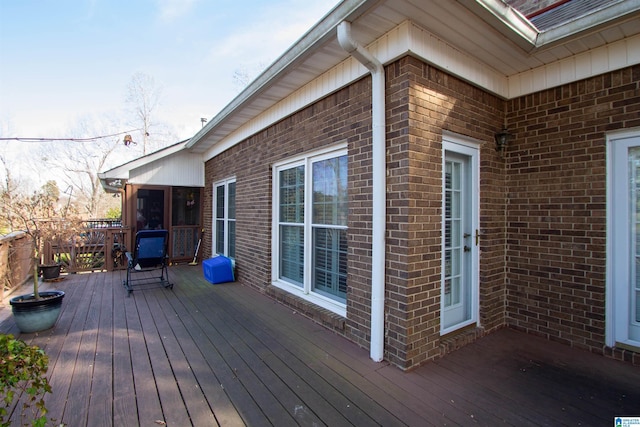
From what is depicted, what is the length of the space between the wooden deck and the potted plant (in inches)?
6.7

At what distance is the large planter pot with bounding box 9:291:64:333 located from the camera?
3248 millimetres

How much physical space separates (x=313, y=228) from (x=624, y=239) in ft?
9.85

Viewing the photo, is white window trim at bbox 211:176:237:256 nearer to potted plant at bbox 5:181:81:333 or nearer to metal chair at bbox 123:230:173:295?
metal chair at bbox 123:230:173:295

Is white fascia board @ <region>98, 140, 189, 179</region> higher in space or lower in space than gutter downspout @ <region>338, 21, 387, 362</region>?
higher

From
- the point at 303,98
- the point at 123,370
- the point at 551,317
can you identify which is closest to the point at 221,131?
the point at 303,98

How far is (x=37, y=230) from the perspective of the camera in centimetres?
427

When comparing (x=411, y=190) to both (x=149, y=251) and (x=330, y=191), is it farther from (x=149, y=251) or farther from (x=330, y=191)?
(x=149, y=251)

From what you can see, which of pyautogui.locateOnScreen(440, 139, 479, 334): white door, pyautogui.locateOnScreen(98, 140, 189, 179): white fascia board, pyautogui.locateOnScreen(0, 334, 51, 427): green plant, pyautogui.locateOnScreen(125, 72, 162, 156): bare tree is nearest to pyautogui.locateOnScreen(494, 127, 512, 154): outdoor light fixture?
pyautogui.locateOnScreen(440, 139, 479, 334): white door

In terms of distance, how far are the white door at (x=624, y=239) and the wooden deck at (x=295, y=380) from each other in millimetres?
362

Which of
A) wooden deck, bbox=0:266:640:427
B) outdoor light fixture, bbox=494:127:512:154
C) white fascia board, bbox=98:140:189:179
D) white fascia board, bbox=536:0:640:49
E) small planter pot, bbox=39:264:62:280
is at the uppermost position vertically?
white fascia board, bbox=536:0:640:49

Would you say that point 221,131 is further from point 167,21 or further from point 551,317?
point 551,317

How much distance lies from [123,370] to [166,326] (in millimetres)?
971

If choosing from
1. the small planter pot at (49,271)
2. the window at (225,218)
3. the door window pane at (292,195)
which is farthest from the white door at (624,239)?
the small planter pot at (49,271)

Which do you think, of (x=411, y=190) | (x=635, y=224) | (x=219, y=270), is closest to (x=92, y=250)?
(x=219, y=270)
